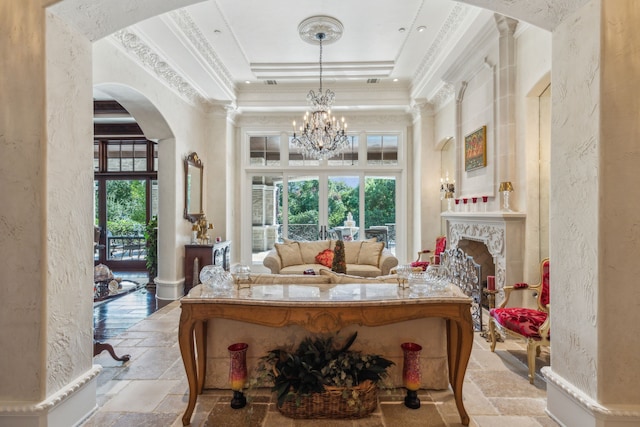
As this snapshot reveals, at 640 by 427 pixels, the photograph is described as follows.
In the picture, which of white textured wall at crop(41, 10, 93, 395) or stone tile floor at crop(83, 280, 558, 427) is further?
stone tile floor at crop(83, 280, 558, 427)

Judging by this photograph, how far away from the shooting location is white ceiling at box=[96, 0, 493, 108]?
165 inches

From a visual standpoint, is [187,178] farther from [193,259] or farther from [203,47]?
[203,47]

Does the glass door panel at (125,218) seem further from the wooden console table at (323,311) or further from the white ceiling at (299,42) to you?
the wooden console table at (323,311)

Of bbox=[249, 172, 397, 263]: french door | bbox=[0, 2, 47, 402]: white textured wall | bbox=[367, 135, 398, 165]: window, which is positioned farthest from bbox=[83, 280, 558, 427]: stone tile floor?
bbox=[367, 135, 398, 165]: window

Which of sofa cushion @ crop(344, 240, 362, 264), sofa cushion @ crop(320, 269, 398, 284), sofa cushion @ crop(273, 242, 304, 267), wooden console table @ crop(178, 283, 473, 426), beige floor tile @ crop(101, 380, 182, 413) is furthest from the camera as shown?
sofa cushion @ crop(344, 240, 362, 264)

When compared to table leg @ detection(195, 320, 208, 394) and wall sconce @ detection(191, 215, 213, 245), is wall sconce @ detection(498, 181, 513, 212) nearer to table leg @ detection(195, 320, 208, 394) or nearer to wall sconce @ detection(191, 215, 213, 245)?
table leg @ detection(195, 320, 208, 394)

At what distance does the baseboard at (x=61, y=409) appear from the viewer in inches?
75.6

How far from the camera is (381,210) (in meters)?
7.76

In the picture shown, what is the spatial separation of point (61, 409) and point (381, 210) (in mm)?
6562

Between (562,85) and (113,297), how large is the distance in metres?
4.14

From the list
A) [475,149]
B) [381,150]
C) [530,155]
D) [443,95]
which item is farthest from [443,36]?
[381,150]

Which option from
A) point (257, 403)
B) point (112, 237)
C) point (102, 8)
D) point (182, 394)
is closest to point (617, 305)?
point (257, 403)

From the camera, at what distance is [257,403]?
2412 mm

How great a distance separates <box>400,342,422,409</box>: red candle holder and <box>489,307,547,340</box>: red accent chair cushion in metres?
1.14
